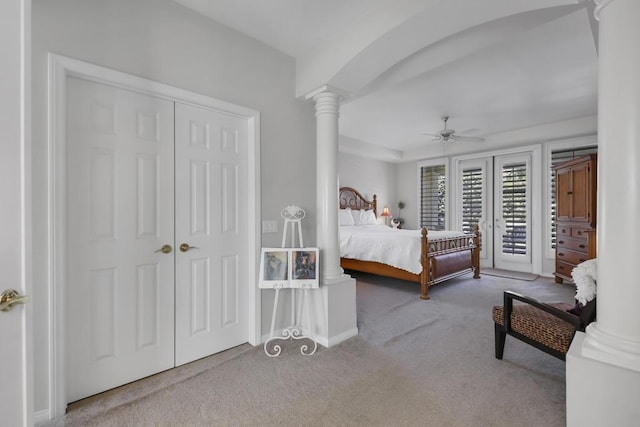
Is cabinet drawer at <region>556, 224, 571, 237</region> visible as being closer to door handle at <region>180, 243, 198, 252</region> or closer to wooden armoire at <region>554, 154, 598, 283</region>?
wooden armoire at <region>554, 154, 598, 283</region>

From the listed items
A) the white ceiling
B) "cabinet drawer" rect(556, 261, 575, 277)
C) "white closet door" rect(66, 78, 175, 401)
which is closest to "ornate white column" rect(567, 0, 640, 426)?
the white ceiling

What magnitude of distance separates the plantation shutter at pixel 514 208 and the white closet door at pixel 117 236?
622cm

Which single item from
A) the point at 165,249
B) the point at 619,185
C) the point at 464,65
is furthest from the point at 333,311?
the point at 464,65

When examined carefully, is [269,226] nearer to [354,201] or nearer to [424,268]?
→ [424,268]

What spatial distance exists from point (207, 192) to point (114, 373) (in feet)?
4.68

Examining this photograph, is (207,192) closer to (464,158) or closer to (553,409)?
(553,409)

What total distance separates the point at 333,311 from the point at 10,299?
2.20 meters

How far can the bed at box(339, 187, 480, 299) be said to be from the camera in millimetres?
4434

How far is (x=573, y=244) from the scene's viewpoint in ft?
15.7

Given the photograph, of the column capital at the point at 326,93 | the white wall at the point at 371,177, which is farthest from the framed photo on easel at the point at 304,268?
the white wall at the point at 371,177

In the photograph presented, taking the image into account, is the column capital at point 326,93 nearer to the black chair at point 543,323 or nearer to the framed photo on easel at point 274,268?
the framed photo on easel at point 274,268

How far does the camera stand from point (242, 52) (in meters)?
2.72

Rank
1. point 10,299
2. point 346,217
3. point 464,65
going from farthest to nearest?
point 346,217, point 464,65, point 10,299

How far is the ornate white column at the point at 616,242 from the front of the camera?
1309 mm
